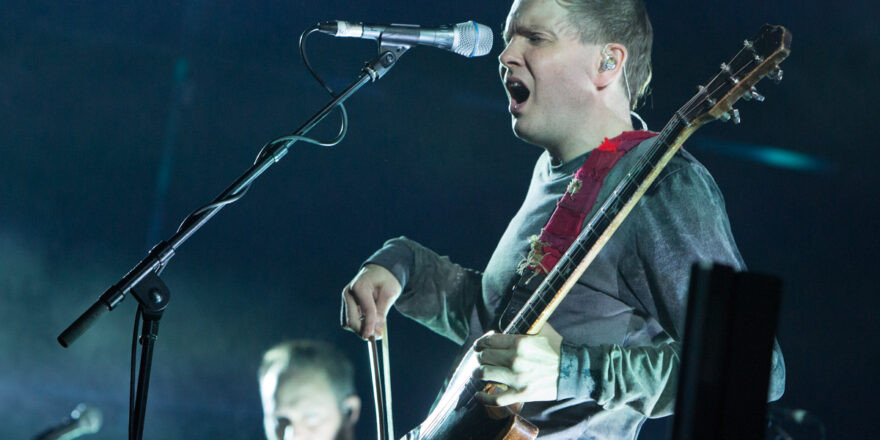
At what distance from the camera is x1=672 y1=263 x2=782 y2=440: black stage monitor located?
700 millimetres

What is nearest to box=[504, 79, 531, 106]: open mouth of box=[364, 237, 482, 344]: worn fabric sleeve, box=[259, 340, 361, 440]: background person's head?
box=[364, 237, 482, 344]: worn fabric sleeve

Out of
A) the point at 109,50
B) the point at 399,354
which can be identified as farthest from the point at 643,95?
the point at 109,50

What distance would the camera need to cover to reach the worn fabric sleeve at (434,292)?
87.0 inches

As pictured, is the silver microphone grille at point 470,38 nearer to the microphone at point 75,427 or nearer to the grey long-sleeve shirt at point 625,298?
the grey long-sleeve shirt at point 625,298

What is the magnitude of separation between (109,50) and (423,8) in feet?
4.45

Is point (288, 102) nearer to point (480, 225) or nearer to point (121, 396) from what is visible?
point (480, 225)

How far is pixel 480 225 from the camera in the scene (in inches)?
116

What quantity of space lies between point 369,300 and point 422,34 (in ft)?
2.27

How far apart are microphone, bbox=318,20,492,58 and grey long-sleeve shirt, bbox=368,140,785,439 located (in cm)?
39

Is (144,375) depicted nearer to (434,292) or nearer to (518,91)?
(434,292)

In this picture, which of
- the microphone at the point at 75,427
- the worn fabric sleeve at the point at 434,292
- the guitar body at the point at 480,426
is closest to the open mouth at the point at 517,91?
the worn fabric sleeve at the point at 434,292

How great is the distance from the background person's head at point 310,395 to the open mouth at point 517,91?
1443 mm

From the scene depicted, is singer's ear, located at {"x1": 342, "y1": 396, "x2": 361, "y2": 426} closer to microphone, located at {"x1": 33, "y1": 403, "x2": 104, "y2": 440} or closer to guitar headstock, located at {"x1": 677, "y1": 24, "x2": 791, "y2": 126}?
microphone, located at {"x1": 33, "y1": 403, "x2": 104, "y2": 440}

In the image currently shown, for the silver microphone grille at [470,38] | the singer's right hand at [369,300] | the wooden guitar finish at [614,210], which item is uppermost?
the silver microphone grille at [470,38]
